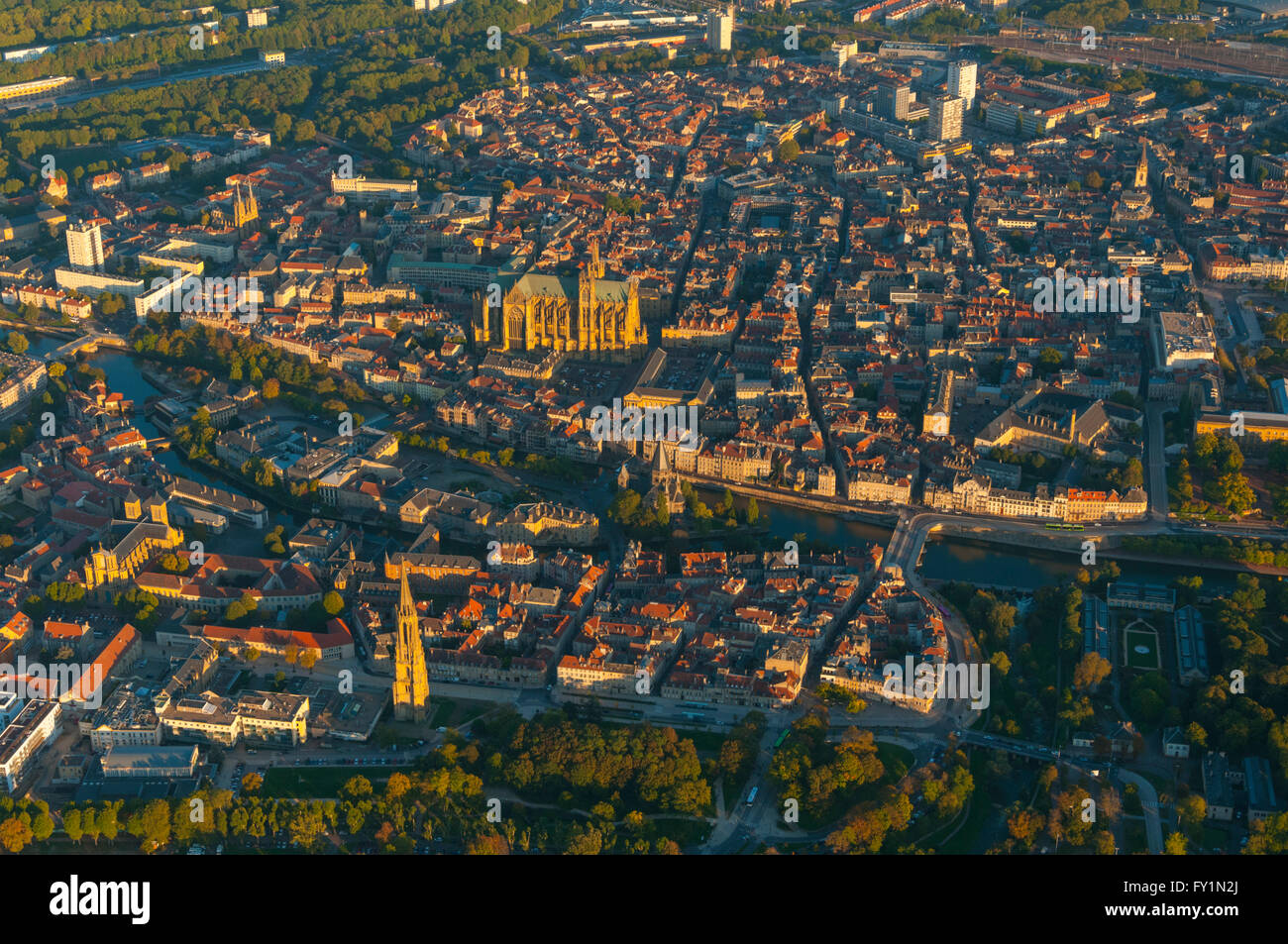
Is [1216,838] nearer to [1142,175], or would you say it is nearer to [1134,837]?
[1134,837]

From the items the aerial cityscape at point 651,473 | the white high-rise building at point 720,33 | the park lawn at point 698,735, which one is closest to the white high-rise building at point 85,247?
the aerial cityscape at point 651,473

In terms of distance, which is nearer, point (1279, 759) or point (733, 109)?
point (1279, 759)

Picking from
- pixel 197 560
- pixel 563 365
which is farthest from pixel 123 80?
pixel 197 560

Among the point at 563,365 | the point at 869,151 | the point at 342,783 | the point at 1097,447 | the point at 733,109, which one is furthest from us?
the point at 733,109

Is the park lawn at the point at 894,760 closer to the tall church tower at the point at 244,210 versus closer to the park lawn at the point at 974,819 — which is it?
the park lawn at the point at 974,819

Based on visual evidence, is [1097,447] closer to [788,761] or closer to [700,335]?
[700,335]

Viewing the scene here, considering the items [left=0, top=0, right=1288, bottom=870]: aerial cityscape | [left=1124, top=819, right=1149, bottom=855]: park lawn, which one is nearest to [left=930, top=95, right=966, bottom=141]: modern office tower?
[left=0, top=0, right=1288, bottom=870]: aerial cityscape
